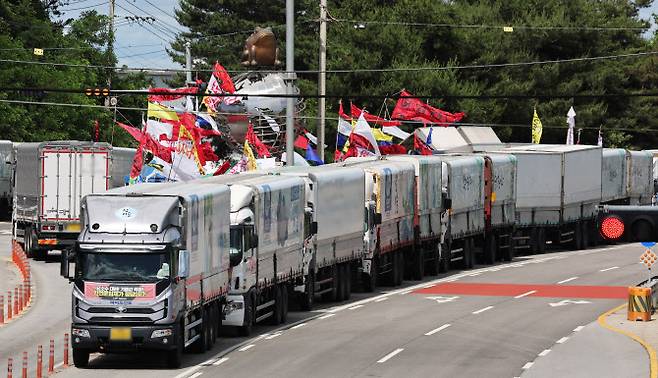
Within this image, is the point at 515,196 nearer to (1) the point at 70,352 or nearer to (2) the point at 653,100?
(1) the point at 70,352

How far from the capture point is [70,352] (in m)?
32.2

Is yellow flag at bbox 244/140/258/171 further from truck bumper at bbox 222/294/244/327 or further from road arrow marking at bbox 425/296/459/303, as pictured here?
truck bumper at bbox 222/294/244/327

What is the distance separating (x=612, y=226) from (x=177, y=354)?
45.8ft

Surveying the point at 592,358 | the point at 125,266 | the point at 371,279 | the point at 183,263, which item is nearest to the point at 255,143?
the point at 371,279

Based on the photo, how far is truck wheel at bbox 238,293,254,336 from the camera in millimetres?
34219

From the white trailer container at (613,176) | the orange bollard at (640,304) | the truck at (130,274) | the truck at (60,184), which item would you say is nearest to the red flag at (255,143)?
the truck at (60,184)

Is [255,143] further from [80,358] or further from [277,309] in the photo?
[80,358]

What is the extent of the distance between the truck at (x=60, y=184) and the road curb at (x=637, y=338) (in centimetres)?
1964

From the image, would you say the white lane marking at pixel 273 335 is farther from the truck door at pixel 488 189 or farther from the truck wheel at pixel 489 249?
the truck wheel at pixel 489 249

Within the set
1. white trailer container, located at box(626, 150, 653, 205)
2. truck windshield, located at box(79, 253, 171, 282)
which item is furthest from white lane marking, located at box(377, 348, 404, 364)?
white trailer container, located at box(626, 150, 653, 205)

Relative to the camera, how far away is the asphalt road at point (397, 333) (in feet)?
97.7

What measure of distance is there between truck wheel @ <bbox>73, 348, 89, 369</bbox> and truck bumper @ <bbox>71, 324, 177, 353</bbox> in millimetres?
301

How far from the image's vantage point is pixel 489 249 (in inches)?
2311

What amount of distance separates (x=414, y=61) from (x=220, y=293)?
68713 millimetres
